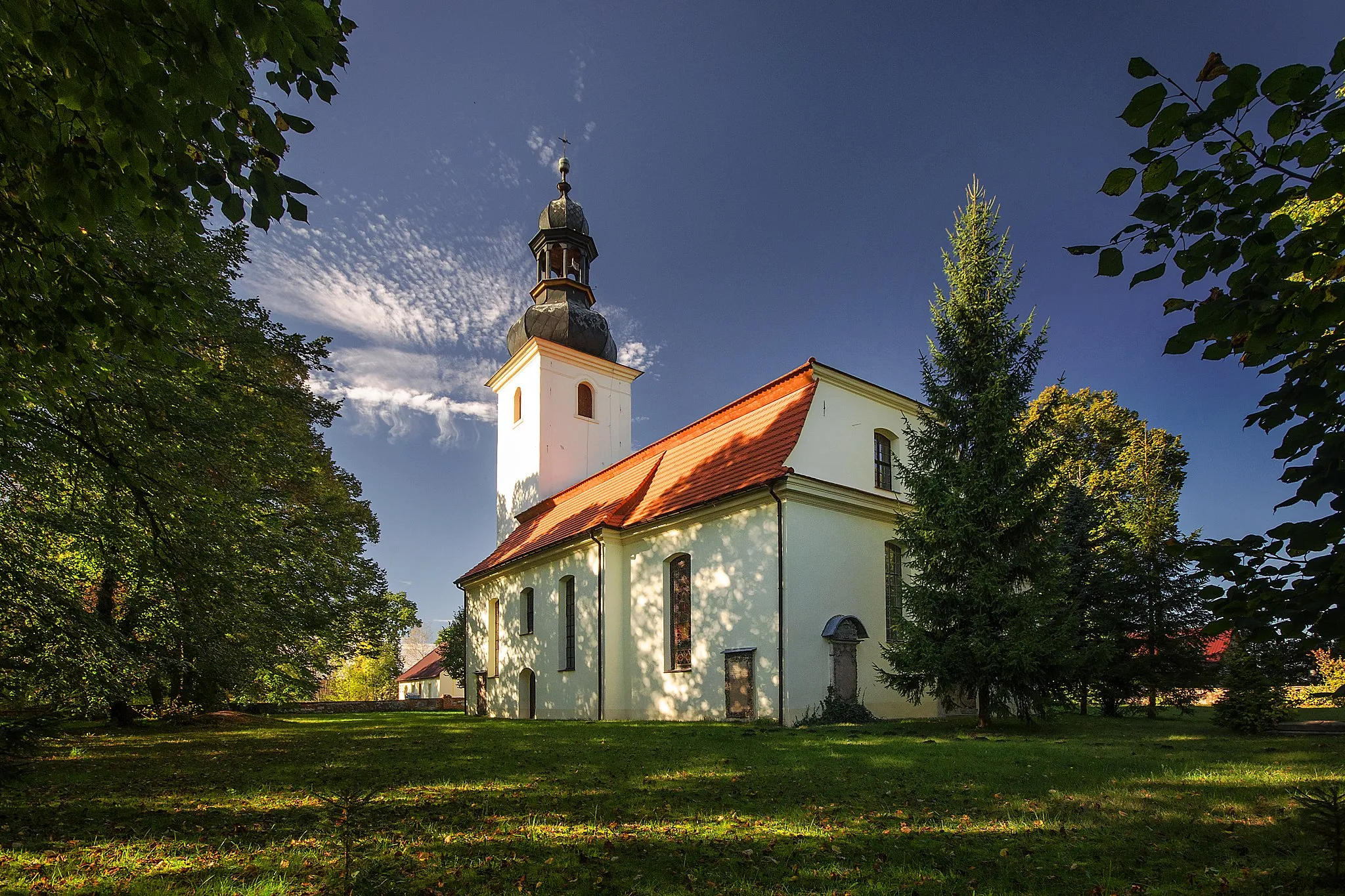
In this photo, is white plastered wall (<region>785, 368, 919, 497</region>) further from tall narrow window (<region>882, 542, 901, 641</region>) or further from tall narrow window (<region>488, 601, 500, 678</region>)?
tall narrow window (<region>488, 601, 500, 678</region>)

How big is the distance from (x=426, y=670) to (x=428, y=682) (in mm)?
2845

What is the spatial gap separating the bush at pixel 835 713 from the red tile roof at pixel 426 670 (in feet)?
168

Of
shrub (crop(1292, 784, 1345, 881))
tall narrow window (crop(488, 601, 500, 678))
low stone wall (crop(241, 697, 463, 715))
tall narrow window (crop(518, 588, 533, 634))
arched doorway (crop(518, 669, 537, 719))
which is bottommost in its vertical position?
low stone wall (crop(241, 697, 463, 715))

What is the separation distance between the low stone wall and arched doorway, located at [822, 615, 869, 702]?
66.1 feet

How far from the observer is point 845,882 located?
12.7ft

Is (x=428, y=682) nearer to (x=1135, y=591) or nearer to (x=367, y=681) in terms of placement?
(x=367, y=681)

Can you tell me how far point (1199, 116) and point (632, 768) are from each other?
25.0ft

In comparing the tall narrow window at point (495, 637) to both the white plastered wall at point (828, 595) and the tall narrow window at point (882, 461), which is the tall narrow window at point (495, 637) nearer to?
the white plastered wall at point (828, 595)

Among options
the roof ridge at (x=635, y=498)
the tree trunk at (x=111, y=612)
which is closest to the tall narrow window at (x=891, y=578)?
the roof ridge at (x=635, y=498)

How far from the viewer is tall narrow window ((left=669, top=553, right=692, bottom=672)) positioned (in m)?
17.9

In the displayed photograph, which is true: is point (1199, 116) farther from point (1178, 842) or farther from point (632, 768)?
point (632, 768)

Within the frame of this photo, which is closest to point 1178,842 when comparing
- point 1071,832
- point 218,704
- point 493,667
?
point 1071,832

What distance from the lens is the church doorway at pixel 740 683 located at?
15602mm

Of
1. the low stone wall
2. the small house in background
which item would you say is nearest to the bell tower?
the low stone wall
